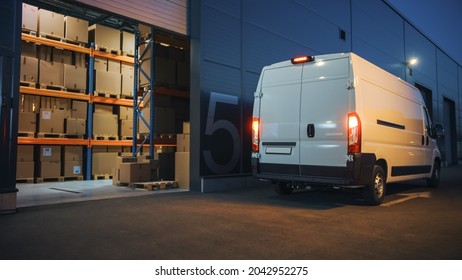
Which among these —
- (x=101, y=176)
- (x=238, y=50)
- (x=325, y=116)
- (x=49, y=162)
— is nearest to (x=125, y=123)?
(x=101, y=176)

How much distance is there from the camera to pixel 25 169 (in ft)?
Answer: 34.7

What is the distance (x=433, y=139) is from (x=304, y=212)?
5.58 meters

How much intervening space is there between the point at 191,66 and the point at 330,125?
13.4ft

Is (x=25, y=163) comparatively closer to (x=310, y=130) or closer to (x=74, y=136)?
(x=74, y=136)

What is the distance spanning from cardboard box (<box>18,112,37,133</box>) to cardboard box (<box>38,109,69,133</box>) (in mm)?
186

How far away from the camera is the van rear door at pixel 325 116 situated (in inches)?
233

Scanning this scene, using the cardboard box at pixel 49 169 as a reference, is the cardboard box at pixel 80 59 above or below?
above

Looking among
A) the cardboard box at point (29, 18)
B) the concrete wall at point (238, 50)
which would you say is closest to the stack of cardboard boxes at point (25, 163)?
the cardboard box at point (29, 18)

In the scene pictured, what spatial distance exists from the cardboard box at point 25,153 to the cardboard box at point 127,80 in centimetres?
361

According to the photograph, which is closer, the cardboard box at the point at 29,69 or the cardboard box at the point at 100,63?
the cardboard box at the point at 29,69

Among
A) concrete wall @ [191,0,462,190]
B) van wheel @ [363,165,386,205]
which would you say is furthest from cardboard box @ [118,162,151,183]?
van wheel @ [363,165,386,205]

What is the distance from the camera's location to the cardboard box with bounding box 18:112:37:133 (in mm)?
10605

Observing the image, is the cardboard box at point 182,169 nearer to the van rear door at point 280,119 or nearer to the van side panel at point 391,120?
the van rear door at point 280,119

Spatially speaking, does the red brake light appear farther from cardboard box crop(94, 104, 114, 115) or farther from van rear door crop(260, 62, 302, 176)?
cardboard box crop(94, 104, 114, 115)
